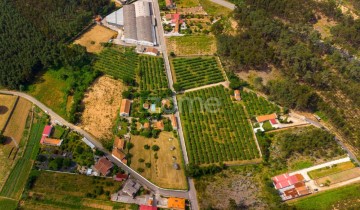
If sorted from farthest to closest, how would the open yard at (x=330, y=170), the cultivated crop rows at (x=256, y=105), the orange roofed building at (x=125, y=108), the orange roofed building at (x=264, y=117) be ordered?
the cultivated crop rows at (x=256, y=105), the orange roofed building at (x=264, y=117), the orange roofed building at (x=125, y=108), the open yard at (x=330, y=170)

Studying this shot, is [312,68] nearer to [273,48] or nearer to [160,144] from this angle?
[273,48]

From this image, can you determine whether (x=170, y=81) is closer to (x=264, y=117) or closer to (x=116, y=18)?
(x=264, y=117)

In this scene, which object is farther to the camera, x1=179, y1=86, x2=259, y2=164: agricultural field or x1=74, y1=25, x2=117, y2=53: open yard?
x1=74, y1=25, x2=117, y2=53: open yard

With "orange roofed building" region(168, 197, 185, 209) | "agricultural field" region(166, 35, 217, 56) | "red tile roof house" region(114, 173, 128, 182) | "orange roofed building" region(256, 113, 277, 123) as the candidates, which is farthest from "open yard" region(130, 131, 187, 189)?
"agricultural field" region(166, 35, 217, 56)

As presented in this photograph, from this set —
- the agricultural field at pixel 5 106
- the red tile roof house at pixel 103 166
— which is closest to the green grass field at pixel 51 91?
the agricultural field at pixel 5 106

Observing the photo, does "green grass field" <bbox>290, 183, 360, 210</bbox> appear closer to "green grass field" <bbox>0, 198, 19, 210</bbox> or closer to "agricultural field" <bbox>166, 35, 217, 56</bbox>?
"agricultural field" <bbox>166, 35, 217, 56</bbox>

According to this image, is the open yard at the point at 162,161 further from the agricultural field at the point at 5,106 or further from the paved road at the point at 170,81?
the agricultural field at the point at 5,106
